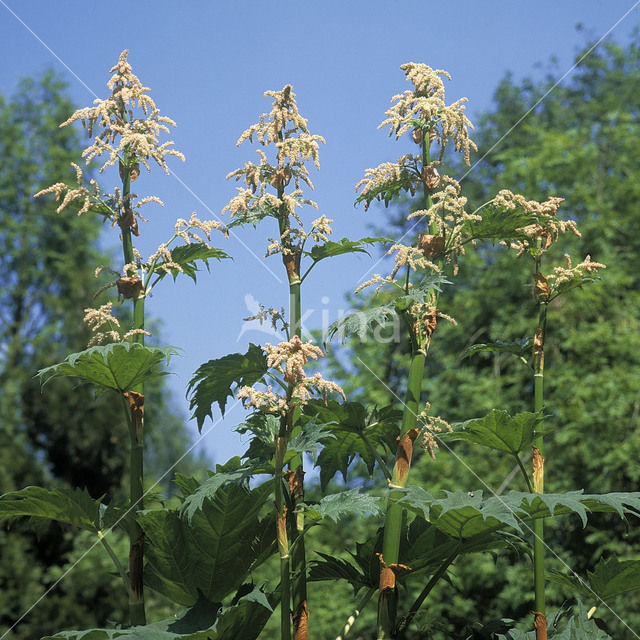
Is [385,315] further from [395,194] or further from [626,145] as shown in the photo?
[626,145]

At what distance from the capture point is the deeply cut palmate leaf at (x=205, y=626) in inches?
73.7

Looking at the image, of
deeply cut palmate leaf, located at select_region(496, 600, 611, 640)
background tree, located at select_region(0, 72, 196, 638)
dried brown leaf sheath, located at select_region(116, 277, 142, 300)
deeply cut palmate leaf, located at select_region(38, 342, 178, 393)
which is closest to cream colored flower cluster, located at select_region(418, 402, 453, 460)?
deeply cut palmate leaf, located at select_region(496, 600, 611, 640)

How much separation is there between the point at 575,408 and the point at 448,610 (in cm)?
239

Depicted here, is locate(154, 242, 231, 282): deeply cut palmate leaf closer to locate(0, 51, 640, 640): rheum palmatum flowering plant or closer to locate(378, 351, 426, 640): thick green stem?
locate(0, 51, 640, 640): rheum palmatum flowering plant

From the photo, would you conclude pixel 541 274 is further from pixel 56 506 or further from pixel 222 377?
pixel 56 506

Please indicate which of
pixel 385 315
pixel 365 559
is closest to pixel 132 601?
pixel 365 559

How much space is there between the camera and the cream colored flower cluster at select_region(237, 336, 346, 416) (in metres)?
1.82

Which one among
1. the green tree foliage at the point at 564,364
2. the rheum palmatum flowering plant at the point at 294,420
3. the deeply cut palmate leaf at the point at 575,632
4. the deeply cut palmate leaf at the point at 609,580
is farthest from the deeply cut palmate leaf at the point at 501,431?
the green tree foliage at the point at 564,364

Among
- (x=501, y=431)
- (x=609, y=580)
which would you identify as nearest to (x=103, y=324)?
(x=501, y=431)

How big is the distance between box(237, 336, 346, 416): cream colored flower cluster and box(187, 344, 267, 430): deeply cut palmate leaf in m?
0.35

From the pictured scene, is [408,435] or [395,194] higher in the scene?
[395,194]

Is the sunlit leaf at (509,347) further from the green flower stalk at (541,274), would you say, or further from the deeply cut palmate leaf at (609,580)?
the deeply cut palmate leaf at (609,580)

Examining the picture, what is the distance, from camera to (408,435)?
2.10 meters

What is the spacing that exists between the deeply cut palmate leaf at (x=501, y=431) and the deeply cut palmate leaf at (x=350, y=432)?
0.95 ft
